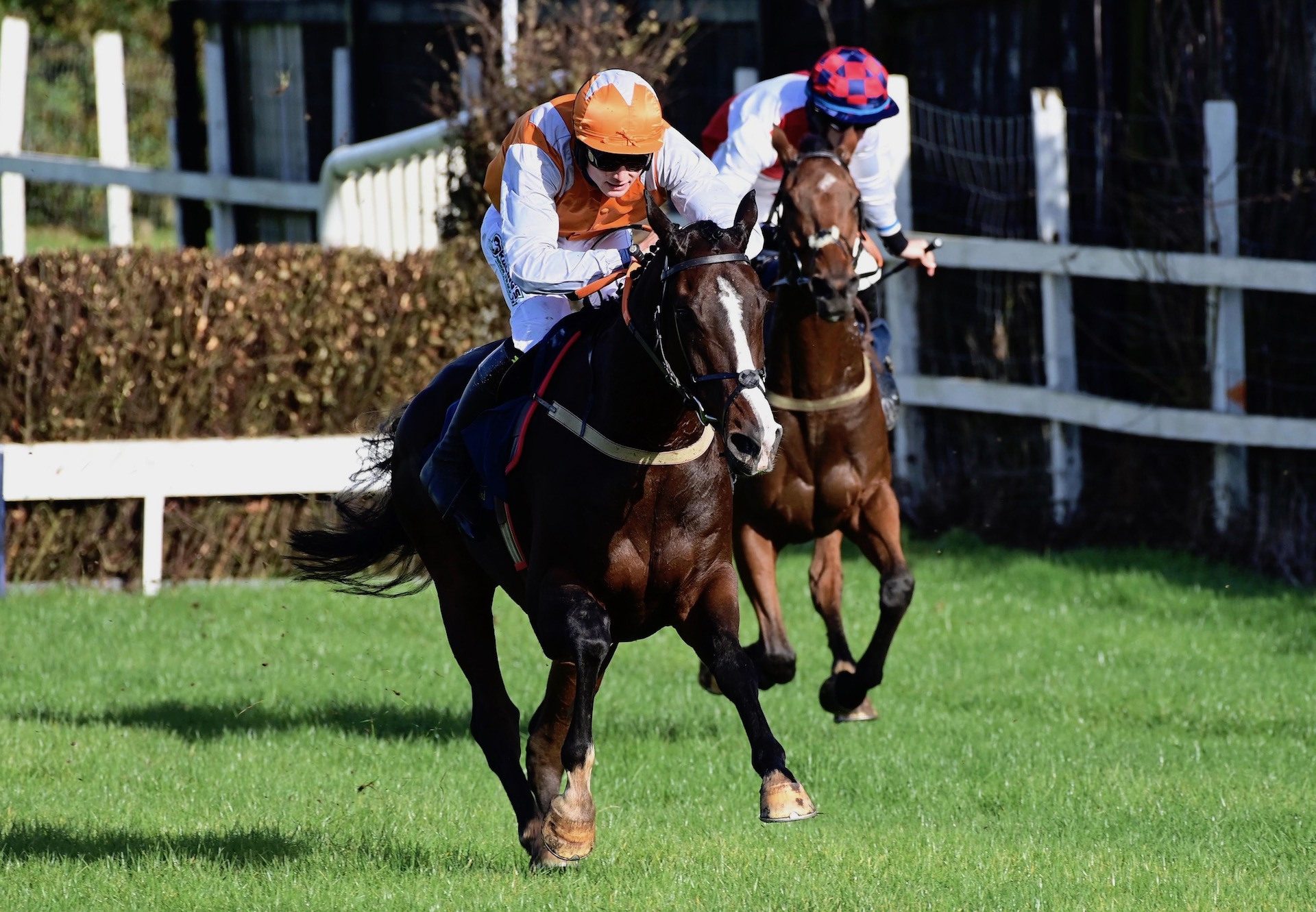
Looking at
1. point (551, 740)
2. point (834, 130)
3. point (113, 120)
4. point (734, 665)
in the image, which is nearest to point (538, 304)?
point (551, 740)

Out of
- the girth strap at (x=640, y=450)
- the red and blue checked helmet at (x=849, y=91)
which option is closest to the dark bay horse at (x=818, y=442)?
the red and blue checked helmet at (x=849, y=91)

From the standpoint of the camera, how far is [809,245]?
6.81m

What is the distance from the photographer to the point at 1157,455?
1152cm

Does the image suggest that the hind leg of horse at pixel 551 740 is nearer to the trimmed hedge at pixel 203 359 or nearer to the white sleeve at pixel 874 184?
the white sleeve at pixel 874 184

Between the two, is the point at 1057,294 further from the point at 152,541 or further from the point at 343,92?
the point at 343,92

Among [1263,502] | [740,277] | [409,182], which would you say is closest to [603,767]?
[740,277]

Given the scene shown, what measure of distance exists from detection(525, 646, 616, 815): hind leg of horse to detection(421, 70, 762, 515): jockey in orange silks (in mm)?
639

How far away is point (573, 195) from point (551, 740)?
1641mm

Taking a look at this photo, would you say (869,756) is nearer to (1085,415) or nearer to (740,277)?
(740,277)

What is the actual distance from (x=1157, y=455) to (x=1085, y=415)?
485 mm

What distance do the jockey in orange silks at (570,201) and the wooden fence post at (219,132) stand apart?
574 inches

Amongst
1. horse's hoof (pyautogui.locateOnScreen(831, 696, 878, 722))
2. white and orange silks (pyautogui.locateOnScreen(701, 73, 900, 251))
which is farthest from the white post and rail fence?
horse's hoof (pyautogui.locateOnScreen(831, 696, 878, 722))

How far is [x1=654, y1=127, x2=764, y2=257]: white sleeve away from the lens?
574 centimetres

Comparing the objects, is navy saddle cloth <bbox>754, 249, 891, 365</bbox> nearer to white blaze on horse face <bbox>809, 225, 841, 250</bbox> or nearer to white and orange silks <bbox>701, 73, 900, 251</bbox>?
white blaze on horse face <bbox>809, 225, 841, 250</bbox>
